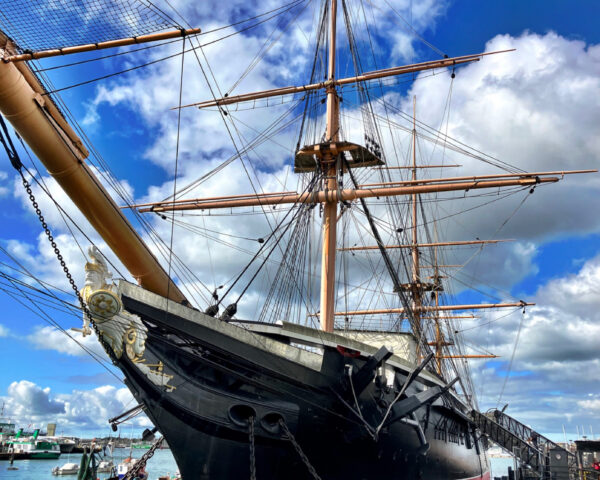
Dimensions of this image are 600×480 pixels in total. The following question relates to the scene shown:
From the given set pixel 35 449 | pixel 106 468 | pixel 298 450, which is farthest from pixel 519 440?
pixel 35 449

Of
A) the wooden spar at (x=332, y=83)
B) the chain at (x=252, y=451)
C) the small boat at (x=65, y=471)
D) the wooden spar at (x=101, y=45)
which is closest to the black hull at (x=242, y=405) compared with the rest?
the chain at (x=252, y=451)

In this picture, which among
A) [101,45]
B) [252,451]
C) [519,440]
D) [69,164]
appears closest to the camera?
[101,45]

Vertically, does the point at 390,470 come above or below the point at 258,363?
below

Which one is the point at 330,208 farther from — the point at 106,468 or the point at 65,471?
the point at 65,471

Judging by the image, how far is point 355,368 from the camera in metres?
11.5

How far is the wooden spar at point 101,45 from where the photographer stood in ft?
26.0

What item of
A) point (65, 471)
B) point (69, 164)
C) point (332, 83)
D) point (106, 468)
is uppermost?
point (332, 83)

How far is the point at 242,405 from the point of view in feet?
34.1

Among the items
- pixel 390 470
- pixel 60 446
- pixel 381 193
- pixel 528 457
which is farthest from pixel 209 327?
pixel 60 446

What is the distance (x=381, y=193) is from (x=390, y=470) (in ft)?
34.3

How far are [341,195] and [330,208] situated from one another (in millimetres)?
599

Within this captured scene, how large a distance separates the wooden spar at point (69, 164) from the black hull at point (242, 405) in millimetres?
1217

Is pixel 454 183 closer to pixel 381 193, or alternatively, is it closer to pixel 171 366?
pixel 381 193

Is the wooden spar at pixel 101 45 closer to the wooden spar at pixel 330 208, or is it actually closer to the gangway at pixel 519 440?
the wooden spar at pixel 330 208
